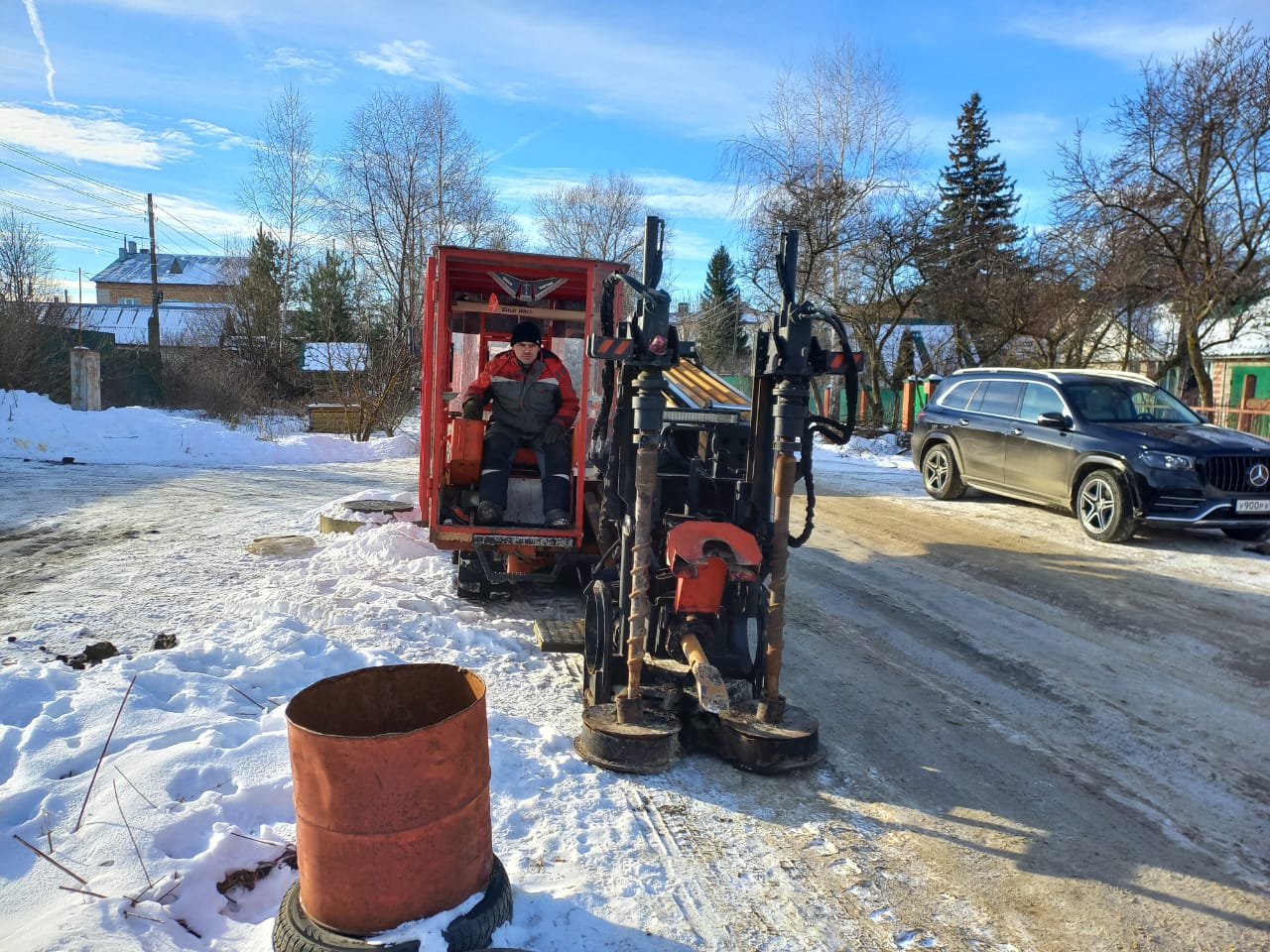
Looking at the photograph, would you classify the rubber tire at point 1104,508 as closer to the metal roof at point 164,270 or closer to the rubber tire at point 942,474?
the rubber tire at point 942,474

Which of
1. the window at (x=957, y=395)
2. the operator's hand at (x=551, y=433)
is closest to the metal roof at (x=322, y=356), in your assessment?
the window at (x=957, y=395)

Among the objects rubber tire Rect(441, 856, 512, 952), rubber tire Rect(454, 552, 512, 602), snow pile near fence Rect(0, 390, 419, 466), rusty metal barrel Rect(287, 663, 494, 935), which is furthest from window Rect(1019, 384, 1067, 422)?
snow pile near fence Rect(0, 390, 419, 466)

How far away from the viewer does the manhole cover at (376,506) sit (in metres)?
9.55

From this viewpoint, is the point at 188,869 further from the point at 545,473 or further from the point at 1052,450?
the point at 1052,450

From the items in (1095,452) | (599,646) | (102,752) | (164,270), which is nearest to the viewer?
(102,752)

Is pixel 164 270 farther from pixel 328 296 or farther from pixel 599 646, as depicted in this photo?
pixel 599 646

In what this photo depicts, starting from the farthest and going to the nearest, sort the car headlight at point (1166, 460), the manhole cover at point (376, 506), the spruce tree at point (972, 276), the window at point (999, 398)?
the spruce tree at point (972, 276), the window at point (999, 398), the manhole cover at point (376, 506), the car headlight at point (1166, 460)

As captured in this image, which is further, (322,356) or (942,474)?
(322,356)

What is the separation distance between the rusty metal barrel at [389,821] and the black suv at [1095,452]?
28.5ft

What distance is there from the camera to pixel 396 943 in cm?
244

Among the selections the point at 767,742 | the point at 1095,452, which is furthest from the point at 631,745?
the point at 1095,452

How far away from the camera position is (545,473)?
6.79 metres

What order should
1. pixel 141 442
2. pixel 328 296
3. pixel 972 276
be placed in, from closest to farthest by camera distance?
pixel 141 442
pixel 972 276
pixel 328 296

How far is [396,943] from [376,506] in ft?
25.5
